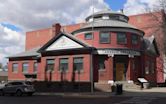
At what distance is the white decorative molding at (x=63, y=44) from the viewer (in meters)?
43.8

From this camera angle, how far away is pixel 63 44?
45062 mm

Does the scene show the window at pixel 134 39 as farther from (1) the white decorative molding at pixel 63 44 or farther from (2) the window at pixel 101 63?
(1) the white decorative molding at pixel 63 44

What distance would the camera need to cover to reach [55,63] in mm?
45656

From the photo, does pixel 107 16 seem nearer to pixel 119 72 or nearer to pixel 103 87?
pixel 119 72

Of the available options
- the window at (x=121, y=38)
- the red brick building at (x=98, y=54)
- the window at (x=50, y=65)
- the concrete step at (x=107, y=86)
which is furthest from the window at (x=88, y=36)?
the concrete step at (x=107, y=86)

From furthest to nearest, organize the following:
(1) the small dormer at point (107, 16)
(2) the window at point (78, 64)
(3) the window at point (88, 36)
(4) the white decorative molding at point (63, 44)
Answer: (1) the small dormer at point (107, 16) < (3) the window at point (88, 36) < (4) the white decorative molding at point (63, 44) < (2) the window at point (78, 64)

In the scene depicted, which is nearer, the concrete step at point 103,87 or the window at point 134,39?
the concrete step at point 103,87

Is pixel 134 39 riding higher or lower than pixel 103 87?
higher

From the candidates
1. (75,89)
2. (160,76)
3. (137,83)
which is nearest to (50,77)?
(75,89)

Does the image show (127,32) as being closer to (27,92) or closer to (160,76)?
(27,92)

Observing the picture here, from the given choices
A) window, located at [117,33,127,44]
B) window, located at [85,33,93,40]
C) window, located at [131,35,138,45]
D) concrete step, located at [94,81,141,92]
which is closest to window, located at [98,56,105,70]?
concrete step, located at [94,81,141,92]

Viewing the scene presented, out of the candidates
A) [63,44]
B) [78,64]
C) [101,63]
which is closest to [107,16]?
[63,44]

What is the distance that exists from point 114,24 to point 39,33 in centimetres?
6084

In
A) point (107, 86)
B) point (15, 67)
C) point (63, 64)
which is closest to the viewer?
point (107, 86)
